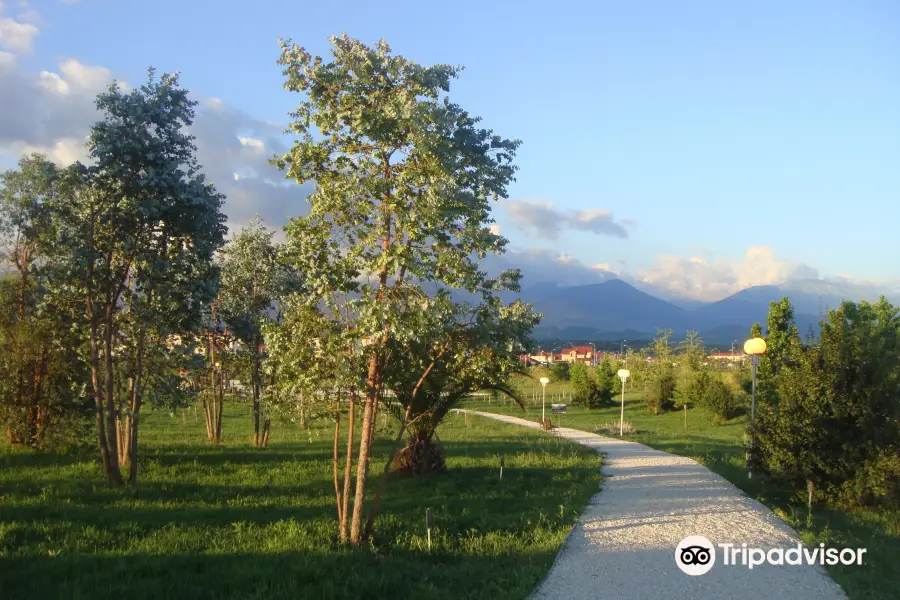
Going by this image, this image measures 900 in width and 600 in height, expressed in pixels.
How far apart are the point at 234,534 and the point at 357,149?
546cm

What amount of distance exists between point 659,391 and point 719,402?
9.10 metres

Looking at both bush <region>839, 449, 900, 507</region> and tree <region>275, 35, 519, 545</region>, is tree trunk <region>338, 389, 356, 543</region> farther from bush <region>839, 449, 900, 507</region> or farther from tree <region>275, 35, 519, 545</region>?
bush <region>839, 449, 900, 507</region>

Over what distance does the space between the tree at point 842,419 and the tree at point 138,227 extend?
10760 millimetres

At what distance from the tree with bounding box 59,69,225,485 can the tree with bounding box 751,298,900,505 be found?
10760mm

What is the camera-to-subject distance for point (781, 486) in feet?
41.3

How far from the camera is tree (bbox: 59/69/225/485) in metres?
11.6

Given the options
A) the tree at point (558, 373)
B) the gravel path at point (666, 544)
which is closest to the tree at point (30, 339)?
the gravel path at point (666, 544)

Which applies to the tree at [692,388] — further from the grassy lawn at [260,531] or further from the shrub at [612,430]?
the grassy lawn at [260,531]

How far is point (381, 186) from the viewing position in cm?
780

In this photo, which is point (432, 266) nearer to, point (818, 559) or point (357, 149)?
point (357, 149)

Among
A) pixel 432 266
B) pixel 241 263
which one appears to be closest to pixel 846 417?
pixel 432 266

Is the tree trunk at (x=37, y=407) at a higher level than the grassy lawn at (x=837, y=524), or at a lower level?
higher

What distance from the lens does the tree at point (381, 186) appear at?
7465 mm

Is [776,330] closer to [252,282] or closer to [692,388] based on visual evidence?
[692,388]
